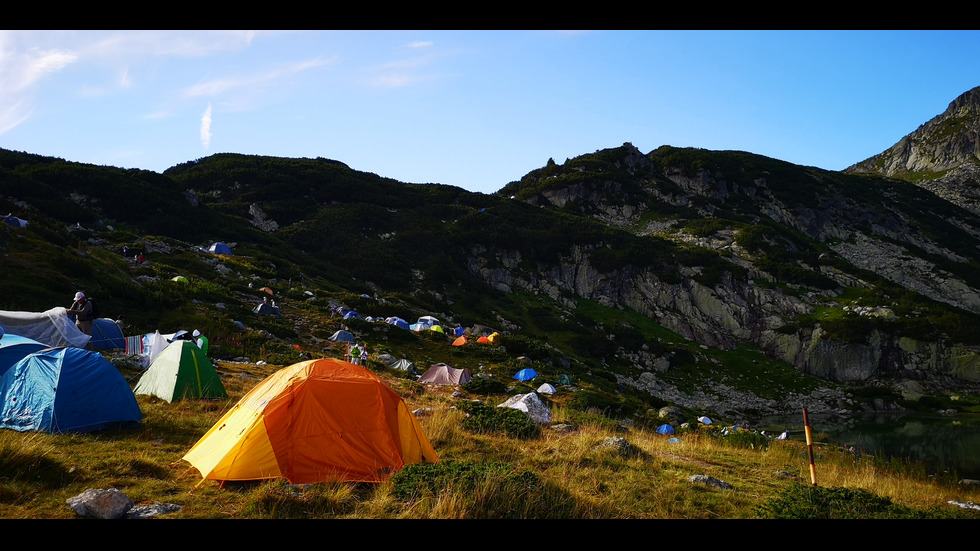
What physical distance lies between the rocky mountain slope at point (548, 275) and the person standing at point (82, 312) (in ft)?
15.4

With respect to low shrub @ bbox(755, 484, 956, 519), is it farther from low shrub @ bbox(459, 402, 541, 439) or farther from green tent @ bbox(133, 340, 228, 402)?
green tent @ bbox(133, 340, 228, 402)

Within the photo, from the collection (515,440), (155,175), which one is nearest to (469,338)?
(515,440)

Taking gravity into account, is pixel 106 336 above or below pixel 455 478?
above

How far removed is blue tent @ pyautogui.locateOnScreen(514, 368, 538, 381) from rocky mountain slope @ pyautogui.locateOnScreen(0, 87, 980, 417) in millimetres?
2802

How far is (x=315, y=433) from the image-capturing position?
7.97 m

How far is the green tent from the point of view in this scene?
1263 centimetres

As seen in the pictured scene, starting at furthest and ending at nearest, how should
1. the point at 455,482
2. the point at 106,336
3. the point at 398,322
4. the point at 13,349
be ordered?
1. the point at 398,322
2. the point at 106,336
3. the point at 13,349
4. the point at 455,482

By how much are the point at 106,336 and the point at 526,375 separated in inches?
693

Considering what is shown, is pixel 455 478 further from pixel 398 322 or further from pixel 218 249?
pixel 218 249

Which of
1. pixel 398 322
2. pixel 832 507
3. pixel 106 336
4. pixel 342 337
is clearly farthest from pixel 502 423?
pixel 398 322

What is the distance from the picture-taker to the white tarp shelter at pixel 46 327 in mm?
14375

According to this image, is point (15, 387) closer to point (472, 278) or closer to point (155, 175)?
point (472, 278)

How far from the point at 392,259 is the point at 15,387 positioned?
138ft

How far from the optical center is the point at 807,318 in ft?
169
